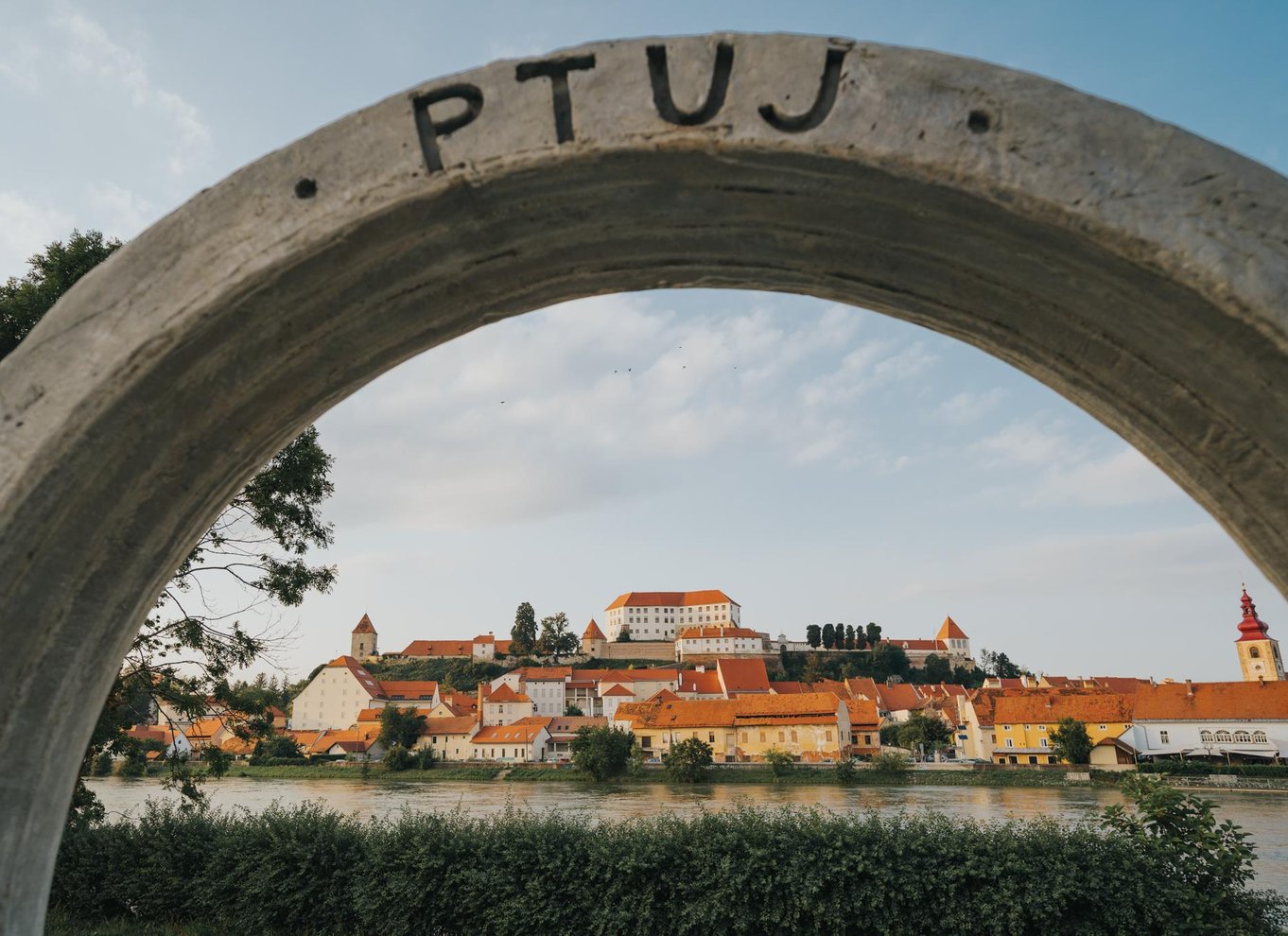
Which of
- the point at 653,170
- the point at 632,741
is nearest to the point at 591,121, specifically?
the point at 653,170

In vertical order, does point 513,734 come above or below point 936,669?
below

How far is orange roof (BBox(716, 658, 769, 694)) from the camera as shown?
7319 centimetres

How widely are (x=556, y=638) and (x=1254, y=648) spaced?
71.4 metres

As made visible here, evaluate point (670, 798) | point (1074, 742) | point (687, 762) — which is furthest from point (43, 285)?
point (1074, 742)

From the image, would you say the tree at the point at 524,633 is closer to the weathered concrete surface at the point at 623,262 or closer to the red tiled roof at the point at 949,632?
the red tiled roof at the point at 949,632

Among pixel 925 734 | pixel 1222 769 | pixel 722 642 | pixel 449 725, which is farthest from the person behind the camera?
pixel 722 642

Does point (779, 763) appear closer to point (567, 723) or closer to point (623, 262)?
point (567, 723)

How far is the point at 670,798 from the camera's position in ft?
116

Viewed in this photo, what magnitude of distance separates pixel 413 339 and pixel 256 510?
1071cm

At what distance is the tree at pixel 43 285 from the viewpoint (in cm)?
923

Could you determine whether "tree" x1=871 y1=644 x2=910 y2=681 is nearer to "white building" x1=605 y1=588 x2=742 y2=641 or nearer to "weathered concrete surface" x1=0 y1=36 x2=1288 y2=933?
"white building" x1=605 y1=588 x2=742 y2=641

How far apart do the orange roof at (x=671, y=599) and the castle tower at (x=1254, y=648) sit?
5738 centimetres

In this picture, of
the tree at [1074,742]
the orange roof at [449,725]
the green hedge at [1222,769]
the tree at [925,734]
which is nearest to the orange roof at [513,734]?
the orange roof at [449,725]

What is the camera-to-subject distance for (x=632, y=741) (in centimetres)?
5038
